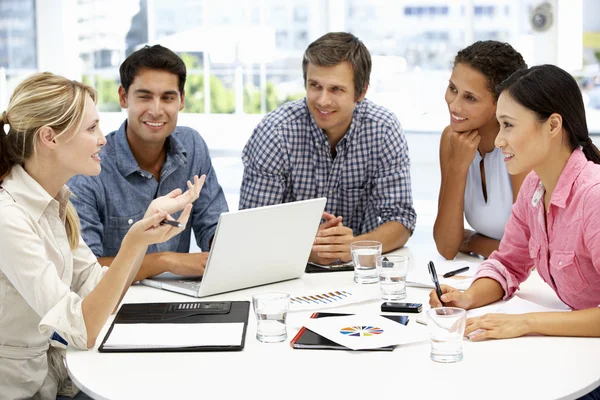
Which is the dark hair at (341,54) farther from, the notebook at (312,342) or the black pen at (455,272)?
the notebook at (312,342)

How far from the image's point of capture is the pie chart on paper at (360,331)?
1.57 metres

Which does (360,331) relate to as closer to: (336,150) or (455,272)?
(455,272)

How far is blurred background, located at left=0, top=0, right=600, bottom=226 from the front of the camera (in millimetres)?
5723

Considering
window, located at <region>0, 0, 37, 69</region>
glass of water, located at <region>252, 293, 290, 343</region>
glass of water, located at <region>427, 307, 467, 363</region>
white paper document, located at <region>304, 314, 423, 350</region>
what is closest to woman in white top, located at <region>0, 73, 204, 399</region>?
glass of water, located at <region>252, 293, 290, 343</region>

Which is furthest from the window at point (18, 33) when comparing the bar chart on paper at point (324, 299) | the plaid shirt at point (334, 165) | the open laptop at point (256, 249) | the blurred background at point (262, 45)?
the bar chart on paper at point (324, 299)

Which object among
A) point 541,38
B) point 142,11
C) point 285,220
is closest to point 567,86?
point 285,220

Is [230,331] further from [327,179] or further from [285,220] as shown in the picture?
[327,179]

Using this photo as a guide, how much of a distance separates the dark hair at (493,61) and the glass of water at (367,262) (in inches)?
30.9

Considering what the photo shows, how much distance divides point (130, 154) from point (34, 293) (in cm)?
94

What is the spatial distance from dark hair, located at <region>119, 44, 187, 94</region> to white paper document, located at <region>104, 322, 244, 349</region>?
3.62ft

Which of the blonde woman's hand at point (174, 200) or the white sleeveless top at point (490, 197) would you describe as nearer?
the blonde woman's hand at point (174, 200)

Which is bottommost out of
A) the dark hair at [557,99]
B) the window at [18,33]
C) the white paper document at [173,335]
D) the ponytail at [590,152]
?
the white paper document at [173,335]

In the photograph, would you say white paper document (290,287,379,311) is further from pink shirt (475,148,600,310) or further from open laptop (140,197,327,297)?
pink shirt (475,148,600,310)

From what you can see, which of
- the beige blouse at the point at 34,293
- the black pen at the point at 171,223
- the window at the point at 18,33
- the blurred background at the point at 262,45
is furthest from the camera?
the window at the point at 18,33
